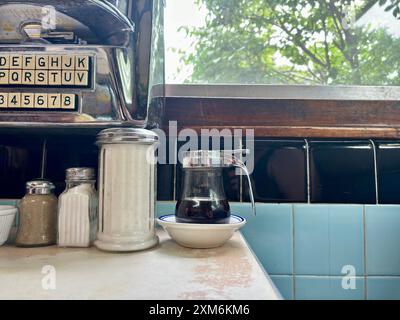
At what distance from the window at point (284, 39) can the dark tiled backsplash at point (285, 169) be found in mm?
284

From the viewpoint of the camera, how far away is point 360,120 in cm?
79

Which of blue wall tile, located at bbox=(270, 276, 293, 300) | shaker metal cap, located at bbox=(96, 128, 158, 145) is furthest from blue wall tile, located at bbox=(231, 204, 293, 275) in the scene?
shaker metal cap, located at bbox=(96, 128, 158, 145)

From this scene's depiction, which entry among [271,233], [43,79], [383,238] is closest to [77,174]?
[43,79]

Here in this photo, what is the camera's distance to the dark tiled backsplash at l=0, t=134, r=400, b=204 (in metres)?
0.74

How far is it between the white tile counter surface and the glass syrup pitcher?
6 centimetres

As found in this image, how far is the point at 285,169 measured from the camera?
0.75 meters

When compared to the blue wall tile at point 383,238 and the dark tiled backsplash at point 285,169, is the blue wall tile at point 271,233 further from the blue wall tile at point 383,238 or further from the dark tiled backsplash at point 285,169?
the blue wall tile at point 383,238

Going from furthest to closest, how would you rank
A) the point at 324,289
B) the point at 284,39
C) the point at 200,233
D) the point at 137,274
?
the point at 284,39
the point at 324,289
the point at 200,233
the point at 137,274

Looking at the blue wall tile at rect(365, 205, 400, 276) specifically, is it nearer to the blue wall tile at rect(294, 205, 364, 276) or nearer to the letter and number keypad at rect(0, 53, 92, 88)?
the blue wall tile at rect(294, 205, 364, 276)

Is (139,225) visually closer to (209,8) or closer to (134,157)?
(134,157)

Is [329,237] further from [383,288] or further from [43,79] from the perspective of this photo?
[43,79]

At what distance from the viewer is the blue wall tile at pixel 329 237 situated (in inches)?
28.8

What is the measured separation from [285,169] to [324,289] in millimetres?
325
